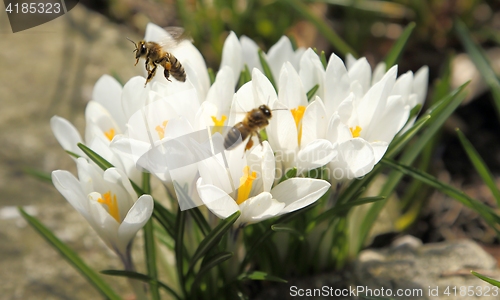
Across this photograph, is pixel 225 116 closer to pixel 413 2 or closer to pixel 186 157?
pixel 186 157

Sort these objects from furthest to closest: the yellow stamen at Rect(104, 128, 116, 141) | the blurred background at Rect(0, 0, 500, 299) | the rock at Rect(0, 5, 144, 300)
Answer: the blurred background at Rect(0, 0, 500, 299)
the rock at Rect(0, 5, 144, 300)
the yellow stamen at Rect(104, 128, 116, 141)

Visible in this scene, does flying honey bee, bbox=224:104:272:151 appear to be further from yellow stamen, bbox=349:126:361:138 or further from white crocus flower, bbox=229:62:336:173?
yellow stamen, bbox=349:126:361:138

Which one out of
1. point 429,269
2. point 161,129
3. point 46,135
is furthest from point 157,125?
point 46,135

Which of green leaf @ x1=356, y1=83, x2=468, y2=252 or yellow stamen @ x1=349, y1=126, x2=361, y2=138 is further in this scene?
green leaf @ x1=356, y1=83, x2=468, y2=252

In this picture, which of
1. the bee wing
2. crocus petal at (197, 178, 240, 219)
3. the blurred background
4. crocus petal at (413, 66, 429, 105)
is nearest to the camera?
crocus petal at (197, 178, 240, 219)

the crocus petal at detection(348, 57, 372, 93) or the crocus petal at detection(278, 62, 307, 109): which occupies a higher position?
the crocus petal at detection(348, 57, 372, 93)

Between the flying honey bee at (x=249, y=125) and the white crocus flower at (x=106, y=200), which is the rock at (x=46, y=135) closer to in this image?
the white crocus flower at (x=106, y=200)

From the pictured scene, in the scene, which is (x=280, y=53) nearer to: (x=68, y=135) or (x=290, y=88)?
(x=290, y=88)

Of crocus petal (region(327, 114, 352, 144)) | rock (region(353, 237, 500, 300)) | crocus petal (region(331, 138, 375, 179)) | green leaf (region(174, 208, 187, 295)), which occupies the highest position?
crocus petal (region(327, 114, 352, 144))

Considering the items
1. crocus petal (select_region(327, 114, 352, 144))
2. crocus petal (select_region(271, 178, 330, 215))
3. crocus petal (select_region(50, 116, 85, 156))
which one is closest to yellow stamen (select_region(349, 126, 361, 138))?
crocus petal (select_region(327, 114, 352, 144))
